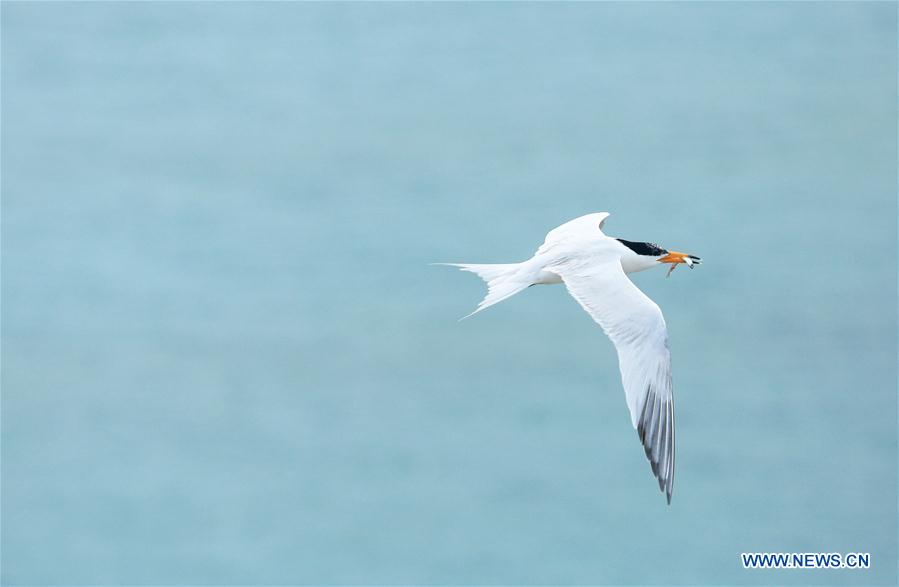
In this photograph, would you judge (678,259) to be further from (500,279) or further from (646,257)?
(500,279)

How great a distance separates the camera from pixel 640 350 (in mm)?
6086

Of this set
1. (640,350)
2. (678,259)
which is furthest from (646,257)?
(640,350)

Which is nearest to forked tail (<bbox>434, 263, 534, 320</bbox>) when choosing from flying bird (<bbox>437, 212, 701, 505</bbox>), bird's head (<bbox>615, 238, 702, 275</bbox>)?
flying bird (<bbox>437, 212, 701, 505</bbox>)

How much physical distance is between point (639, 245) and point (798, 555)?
2.38m

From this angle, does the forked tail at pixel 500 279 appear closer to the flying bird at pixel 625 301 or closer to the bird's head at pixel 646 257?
the flying bird at pixel 625 301

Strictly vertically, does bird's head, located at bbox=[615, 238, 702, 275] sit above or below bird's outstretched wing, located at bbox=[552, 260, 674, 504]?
above

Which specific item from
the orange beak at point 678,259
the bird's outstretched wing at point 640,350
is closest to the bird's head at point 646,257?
the orange beak at point 678,259

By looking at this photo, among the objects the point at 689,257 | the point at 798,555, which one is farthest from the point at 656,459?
the point at 798,555

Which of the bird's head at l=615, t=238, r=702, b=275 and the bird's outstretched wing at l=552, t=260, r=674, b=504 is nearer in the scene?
the bird's outstretched wing at l=552, t=260, r=674, b=504

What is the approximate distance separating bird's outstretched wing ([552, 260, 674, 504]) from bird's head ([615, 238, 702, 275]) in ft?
1.01

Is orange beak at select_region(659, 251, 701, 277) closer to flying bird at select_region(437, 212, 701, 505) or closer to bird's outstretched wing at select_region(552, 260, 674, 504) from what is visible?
flying bird at select_region(437, 212, 701, 505)

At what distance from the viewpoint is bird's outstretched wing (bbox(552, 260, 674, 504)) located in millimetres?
5867

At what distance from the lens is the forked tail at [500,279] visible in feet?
20.6

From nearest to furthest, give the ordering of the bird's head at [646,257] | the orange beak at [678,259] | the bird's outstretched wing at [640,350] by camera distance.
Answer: the bird's outstretched wing at [640,350]
the bird's head at [646,257]
the orange beak at [678,259]
